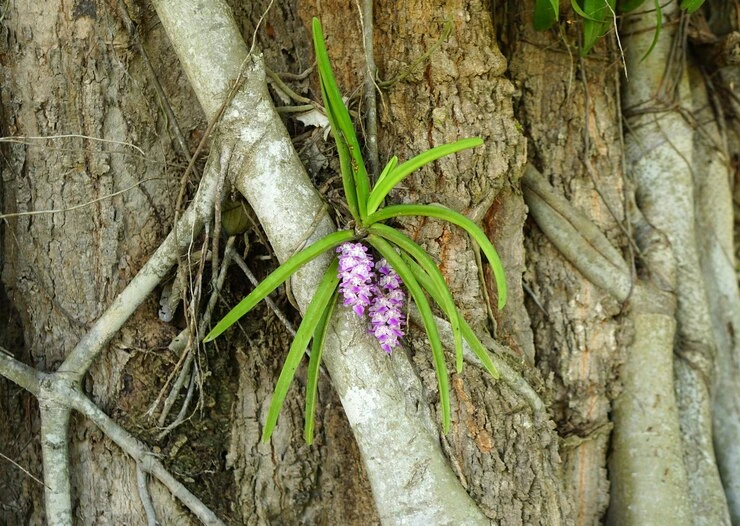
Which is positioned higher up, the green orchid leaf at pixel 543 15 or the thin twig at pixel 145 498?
the green orchid leaf at pixel 543 15

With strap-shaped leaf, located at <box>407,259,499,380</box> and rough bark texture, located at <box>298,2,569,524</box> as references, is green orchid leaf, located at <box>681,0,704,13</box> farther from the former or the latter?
strap-shaped leaf, located at <box>407,259,499,380</box>

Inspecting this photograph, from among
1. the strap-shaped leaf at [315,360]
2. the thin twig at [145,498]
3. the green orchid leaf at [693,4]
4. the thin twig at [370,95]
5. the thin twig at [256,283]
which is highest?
the green orchid leaf at [693,4]

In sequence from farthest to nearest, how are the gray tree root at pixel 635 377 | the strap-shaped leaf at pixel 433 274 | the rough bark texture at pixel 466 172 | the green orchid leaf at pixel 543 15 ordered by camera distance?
the gray tree root at pixel 635 377 → the green orchid leaf at pixel 543 15 → the rough bark texture at pixel 466 172 → the strap-shaped leaf at pixel 433 274

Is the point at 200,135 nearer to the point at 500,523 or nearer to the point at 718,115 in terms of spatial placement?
the point at 500,523

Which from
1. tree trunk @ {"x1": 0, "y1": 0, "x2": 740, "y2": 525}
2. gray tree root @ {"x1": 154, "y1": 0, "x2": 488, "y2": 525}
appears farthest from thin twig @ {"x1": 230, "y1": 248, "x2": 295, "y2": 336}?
gray tree root @ {"x1": 154, "y1": 0, "x2": 488, "y2": 525}

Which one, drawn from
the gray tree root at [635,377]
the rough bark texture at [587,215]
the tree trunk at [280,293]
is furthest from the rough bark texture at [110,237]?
the gray tree root at [635,377]

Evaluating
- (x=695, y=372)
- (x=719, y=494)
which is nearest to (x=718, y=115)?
(x=695, y=372)

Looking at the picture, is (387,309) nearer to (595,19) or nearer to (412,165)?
(412,165)

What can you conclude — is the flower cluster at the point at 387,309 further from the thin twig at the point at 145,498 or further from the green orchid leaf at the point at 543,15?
the green orchid leaf at the point at 543,15
